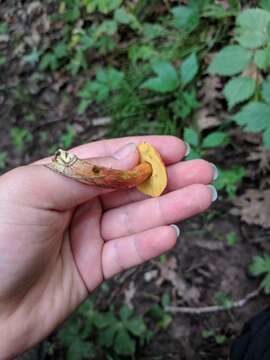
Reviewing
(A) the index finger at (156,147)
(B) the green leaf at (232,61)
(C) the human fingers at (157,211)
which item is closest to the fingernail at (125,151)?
(A) the index finger at (156,147)

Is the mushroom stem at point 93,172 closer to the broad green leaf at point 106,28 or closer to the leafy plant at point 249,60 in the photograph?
the leafy plant at point 249,60

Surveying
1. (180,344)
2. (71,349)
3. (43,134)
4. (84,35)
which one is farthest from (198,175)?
(84,35)

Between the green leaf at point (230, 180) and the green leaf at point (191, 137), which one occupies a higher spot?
the green leaf at point (191, 137)

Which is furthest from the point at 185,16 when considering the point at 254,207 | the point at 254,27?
the point at 254,207

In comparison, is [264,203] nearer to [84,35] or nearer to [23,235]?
[23,235]

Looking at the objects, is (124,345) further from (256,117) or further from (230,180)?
(256,117)
